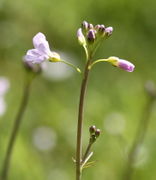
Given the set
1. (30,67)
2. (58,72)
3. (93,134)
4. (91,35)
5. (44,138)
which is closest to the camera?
(91,35)

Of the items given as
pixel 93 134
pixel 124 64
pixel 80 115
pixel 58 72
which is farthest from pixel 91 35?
pixel 58 72

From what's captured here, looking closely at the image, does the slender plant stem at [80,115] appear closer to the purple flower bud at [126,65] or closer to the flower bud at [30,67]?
the purple flower bud at [126,65]

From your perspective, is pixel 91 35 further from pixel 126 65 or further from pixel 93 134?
pixel 93 134

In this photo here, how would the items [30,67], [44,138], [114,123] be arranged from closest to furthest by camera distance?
[30,67], [44,138], [114,123]

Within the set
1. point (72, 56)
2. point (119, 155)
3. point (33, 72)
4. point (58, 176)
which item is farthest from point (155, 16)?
point (33, 72)

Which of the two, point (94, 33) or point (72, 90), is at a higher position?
point (94, 33)

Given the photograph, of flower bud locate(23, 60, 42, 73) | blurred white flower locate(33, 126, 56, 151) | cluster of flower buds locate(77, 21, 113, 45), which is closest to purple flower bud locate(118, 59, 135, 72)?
cluster of flower buds locate(77, 21, 113, 45)

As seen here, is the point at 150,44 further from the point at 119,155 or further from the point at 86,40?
the point at 86,40
